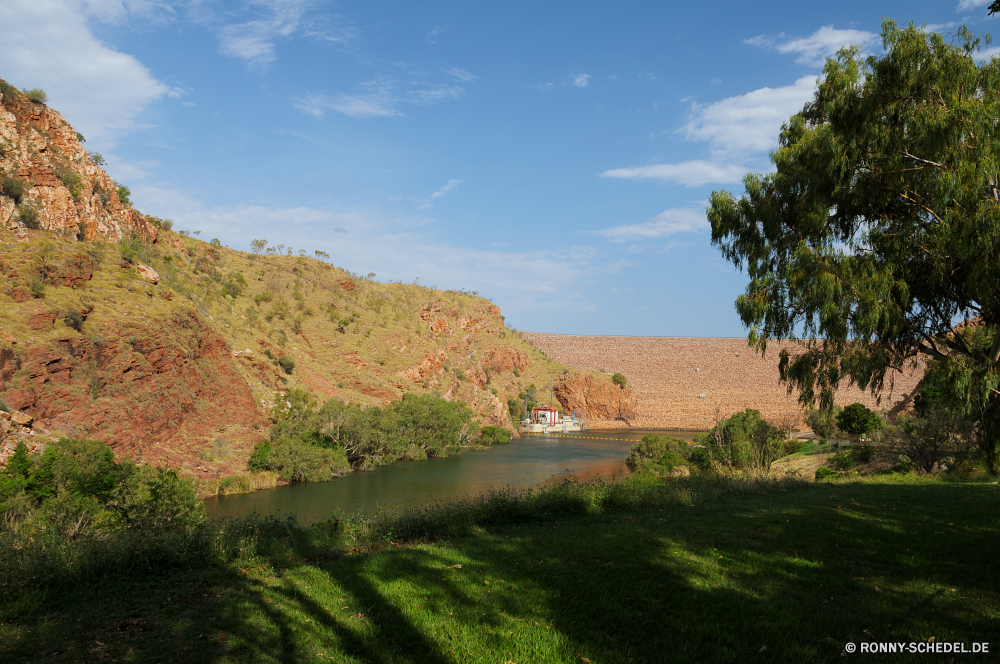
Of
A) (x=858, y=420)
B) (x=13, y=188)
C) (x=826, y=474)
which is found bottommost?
(x=826, y=474)

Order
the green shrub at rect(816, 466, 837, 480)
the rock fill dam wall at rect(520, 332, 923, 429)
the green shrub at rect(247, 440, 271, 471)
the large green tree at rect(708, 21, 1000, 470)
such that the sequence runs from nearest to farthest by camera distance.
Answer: the large green tree at rect(708, 21, 1000, 470)
the green shrub at rect(816, 466, 837, 480)
the green shrub at rect(247, 440, 271, 471)
the rock fill dam wall at rect(520, 332, 923, 429)

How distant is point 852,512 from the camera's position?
9.92 m

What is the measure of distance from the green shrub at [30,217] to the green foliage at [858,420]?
46.3 m

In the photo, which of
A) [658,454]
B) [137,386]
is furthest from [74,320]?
[658,454]

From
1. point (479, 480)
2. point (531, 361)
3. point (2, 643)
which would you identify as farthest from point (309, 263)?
point (2, 643)

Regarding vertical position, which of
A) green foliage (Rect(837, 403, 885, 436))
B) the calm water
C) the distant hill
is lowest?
the calm water

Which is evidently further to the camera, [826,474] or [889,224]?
[826,474]

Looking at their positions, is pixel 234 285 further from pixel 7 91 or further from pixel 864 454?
pixel 864 454

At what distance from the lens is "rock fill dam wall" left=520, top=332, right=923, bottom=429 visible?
74500mm

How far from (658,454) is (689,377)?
57277 millimetres

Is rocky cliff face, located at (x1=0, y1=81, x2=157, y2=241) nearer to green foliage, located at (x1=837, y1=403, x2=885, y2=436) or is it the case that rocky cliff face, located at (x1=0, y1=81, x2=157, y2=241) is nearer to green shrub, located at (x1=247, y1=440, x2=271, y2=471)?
green shrub, located at (x1=247, y1=440, x2=271, y2=471)

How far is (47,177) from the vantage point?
27562 mm

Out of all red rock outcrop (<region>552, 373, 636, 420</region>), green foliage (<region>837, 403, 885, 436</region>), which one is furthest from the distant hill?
red rock outcrop (<region>552, 373, 636, 420</region>)

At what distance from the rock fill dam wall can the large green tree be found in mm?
51869
